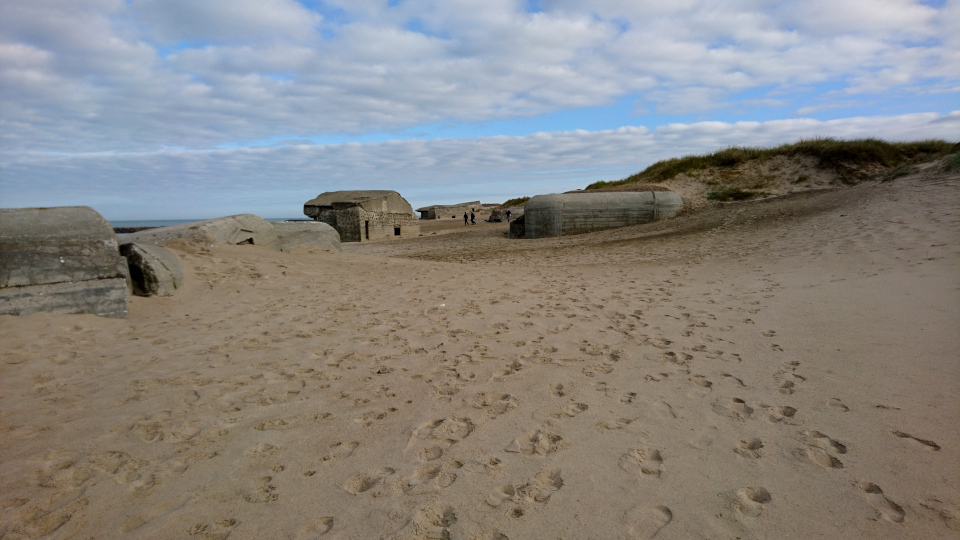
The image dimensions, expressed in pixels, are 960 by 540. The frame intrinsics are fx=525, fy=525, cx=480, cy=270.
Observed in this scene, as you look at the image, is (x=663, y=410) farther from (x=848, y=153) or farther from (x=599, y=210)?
(x=848, y=153)

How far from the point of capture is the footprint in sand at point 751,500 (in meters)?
2.12

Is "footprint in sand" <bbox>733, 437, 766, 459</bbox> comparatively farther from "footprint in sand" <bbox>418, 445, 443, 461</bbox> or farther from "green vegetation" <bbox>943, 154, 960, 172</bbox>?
"green vegetation" <bbox>943, 154, 960, 172</bbox>

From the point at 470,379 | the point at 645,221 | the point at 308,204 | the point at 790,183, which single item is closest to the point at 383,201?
Result: the point at 308,204

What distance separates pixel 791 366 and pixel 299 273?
6590 millimetres

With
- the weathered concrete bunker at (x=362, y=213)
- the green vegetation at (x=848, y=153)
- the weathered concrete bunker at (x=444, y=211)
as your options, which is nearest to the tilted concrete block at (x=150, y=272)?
the weathered concrete bunker at (x=362, y=213)

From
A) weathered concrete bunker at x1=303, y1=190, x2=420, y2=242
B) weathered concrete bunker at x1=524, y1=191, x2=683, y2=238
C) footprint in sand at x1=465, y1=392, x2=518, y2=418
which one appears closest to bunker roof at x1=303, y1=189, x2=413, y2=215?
weathered concrete bunker at x1=303, y1=190, x2=420, y2=242

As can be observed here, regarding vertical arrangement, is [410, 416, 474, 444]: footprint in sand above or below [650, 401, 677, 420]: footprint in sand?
above

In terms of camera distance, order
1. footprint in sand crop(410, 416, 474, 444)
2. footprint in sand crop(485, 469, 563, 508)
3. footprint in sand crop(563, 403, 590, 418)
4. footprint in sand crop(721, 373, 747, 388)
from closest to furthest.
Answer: footprint in sand crop(485, 469, 563, 508) → footprint in sand crop(410, 416, 474, 444) → footprint in sand crop(563, 403, 590, 418) → footprint in sand crop(721, 373, 747, 388)

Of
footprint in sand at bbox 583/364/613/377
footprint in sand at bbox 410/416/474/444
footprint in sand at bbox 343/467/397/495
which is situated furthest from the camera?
footprint in sand at bbox 583/364/613/377

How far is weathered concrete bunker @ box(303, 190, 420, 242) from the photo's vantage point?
2073 centimetres

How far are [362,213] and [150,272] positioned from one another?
1478 centimetres

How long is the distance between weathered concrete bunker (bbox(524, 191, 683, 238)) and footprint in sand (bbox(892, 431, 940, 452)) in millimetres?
13714

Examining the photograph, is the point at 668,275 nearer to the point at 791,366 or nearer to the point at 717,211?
the point at 791,366

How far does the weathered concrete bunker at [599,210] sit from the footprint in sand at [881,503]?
14227 millimetres
